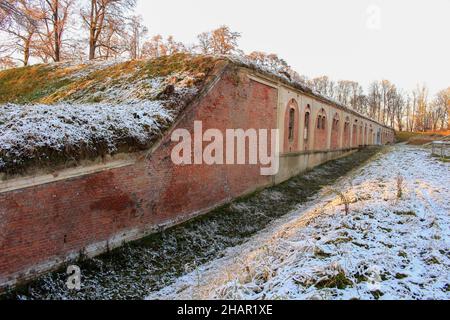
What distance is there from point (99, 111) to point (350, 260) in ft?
19.6

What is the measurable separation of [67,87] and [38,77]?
162 inches

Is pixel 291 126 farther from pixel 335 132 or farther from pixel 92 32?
pixel 92 32

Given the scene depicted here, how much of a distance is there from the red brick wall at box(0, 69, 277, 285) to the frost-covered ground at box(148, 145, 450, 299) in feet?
6.12

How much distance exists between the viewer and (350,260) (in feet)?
14.5

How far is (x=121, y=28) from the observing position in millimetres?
23344

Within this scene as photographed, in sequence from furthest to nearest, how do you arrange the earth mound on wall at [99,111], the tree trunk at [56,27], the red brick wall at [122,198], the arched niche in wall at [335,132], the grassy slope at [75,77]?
the arched niche in wall at [335,132] → the tree trunk at [56,27] → the grassy slope at [75,77] → the earth mound on wall at [99,111] → the red brick wall at [122,198]

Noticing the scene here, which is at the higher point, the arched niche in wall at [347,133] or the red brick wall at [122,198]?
the arched niche in wall at [347,133]

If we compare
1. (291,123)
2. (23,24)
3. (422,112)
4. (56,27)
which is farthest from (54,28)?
(422,112)

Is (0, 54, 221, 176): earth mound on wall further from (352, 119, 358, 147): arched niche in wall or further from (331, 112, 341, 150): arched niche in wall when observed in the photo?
(352, 119, 358, 147): arched niche in wall

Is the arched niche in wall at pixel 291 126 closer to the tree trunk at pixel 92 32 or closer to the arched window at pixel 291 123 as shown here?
the arched window at pixel 291 123

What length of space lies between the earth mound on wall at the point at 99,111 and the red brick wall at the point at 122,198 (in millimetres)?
464

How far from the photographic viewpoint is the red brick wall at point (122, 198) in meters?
5.09

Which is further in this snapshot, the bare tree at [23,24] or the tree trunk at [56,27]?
the tree trunk at [56,27]

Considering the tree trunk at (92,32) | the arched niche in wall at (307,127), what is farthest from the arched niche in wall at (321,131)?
the tree trunk at (92,32)
